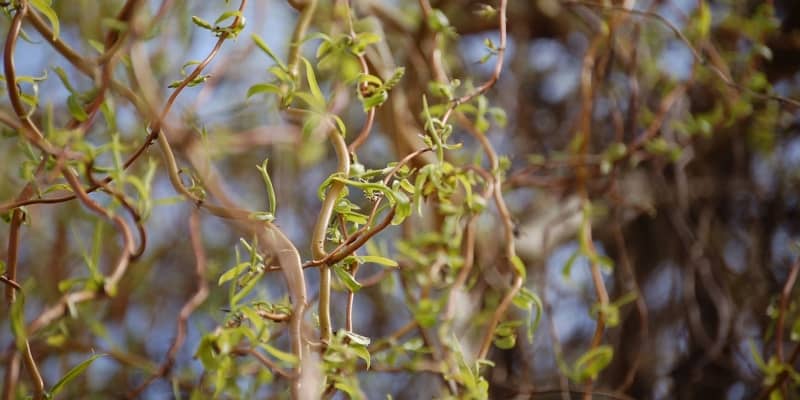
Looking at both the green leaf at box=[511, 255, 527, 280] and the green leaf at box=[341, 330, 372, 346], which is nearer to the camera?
the green leaf at box=[341, 330, 372, 346]

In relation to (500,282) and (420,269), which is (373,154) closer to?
(500,282)

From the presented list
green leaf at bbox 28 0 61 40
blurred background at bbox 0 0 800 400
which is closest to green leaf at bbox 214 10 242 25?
green leaf at bbox 28 0 61 40

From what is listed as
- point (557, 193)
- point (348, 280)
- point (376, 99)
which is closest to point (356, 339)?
point (348, 280)

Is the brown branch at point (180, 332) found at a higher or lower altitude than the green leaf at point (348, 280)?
lower

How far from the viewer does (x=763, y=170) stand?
1256 mm

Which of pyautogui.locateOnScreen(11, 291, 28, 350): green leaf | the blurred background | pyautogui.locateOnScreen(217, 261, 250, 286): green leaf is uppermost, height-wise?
pyautogui.locateOnScreen(11, 291, 28, 350): green leaf

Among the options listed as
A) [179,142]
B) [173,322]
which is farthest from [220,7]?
[179,142]

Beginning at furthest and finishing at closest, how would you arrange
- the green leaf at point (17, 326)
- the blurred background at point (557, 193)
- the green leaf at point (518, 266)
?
the blurred background at point (557, 193) → the green leaf at point (518, 266) → the green leaf at point (17, 326)

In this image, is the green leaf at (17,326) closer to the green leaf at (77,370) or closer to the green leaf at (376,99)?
the green leaf at (77,370)

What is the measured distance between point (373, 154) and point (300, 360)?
103 cm

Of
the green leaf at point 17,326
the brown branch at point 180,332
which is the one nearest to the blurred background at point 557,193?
the brown branch at point 180,332

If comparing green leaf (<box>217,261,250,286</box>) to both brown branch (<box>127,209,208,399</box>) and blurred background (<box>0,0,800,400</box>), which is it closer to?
brown branch (<box>127,209,208,399</box>)

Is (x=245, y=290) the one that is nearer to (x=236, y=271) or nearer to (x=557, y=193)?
(x=236, y=271)

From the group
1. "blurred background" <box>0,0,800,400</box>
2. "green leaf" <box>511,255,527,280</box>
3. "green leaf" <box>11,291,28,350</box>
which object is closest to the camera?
"green leaf" <box>11,291,28,350</box>
